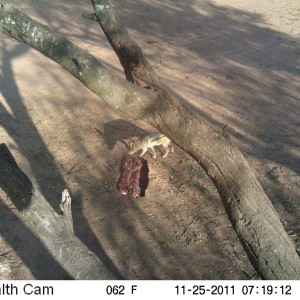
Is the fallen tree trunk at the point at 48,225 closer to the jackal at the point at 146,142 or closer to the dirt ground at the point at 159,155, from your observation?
the dirt ground at the point at 159,155

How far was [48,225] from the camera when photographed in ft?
11.0

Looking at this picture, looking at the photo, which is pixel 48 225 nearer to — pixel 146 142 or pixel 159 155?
pixel 146 142

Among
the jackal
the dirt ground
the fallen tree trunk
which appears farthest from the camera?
the jackal

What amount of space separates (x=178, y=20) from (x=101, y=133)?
10195mm

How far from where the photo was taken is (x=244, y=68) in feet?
43.5

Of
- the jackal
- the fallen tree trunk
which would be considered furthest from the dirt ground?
the fallen tree trunk

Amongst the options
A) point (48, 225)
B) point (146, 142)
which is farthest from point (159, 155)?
point (48, 225)

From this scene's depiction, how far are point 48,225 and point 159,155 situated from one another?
5291 mm

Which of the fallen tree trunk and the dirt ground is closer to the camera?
the fallen tree trunk

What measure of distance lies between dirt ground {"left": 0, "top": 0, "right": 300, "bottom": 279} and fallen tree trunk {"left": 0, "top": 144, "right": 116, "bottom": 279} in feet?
8.69

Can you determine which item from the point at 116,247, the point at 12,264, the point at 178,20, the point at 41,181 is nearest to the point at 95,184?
the point at 41,181

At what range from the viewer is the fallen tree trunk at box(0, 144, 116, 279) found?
3254 millimetres

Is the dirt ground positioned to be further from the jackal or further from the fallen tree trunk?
the fallen tree trunk
